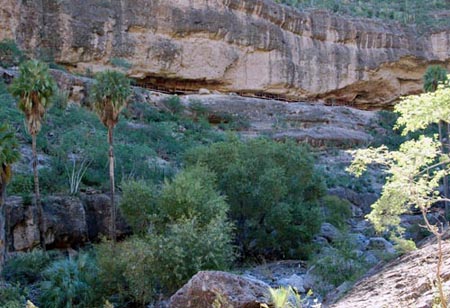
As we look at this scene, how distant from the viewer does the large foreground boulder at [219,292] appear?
15.1 metres

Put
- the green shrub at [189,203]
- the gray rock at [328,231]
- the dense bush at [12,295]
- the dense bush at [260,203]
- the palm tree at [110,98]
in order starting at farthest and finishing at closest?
the gray rock at [328,231] < the dense bush at [260,203] < the palm tree at [110,98] < the green shrub at [189,203] < the dense bush at [12,295]

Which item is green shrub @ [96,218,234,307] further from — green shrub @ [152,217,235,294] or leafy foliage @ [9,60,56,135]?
leafy foliage @ [9,60,56,135]

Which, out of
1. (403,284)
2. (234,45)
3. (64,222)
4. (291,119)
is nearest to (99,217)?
(64,222)

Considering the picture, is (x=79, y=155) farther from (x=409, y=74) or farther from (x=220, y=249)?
(x=409, y=74)

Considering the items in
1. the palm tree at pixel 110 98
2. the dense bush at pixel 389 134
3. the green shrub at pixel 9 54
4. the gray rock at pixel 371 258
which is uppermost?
the green shrub at pixel 9 54

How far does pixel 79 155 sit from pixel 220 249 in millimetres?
14091

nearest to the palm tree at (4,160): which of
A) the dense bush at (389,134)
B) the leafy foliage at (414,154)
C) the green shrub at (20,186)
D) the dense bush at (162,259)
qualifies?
the dense bush at (162,259)

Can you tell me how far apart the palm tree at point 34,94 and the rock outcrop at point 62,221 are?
0.91m

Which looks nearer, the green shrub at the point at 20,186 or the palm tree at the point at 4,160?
the palm tree at the point at 4,160

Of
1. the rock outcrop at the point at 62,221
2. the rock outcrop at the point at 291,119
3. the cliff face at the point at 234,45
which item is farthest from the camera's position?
the rock outcrop at the point at 291,119

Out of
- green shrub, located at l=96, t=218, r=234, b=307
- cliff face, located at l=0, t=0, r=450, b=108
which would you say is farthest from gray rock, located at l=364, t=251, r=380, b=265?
cliff face, located at l=0, t=0, r=450, b=108

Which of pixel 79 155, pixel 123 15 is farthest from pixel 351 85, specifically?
pixel 79 155

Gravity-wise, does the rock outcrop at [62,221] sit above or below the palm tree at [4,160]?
below

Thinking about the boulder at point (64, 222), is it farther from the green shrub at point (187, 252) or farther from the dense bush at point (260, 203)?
the green shrub at point (187, 252)
